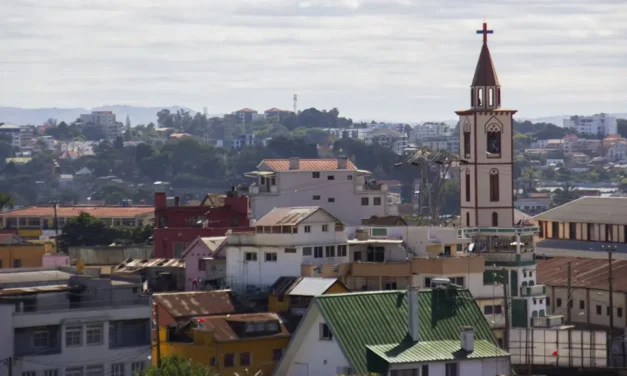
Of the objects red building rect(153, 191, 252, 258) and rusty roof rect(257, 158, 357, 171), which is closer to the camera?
red building rect(153, 191, 252, 258)

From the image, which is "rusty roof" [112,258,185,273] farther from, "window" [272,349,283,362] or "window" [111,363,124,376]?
"window" [111,363,124,376]

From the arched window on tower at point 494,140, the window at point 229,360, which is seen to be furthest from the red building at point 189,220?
the window at point 229,360

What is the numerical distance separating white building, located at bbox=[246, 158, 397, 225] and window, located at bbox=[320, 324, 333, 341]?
135 ft

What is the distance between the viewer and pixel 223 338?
181 ft

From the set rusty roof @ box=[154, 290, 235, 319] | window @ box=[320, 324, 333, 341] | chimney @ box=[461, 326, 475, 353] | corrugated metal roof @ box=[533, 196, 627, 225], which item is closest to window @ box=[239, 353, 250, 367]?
rusty roof @ box=[154, 290, 235, 319]

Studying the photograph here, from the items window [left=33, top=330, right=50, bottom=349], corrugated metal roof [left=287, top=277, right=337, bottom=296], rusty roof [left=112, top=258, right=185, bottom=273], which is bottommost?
window [left=33, top=330, right=50, bottom=349]

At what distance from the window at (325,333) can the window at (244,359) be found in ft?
22.2

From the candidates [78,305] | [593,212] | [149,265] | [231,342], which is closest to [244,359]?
[231,342]

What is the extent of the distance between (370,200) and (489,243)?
21853 millimetres

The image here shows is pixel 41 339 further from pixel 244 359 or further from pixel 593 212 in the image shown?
pixel 593 212

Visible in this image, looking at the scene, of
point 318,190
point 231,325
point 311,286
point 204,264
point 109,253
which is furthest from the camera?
point 109,253

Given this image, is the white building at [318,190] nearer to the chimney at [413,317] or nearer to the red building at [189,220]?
the red building at [189,220]

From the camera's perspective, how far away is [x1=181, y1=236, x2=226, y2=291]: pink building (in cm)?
6781

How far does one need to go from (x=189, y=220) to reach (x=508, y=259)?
78.2ft
